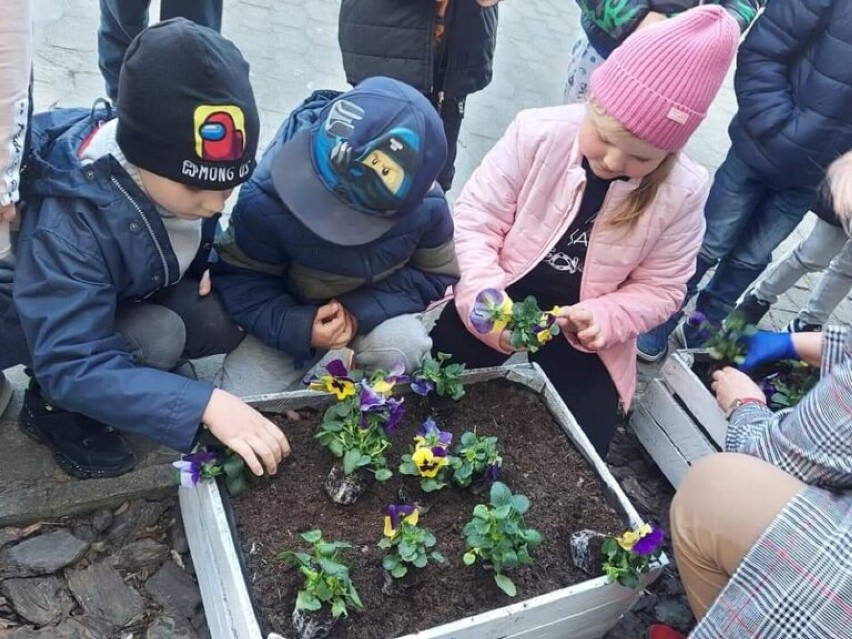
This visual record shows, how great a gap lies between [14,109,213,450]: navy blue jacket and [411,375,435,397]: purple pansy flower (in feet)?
1.71

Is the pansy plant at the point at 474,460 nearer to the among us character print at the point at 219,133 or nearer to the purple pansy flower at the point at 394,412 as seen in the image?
the purple pansy flower at the point at 394,412

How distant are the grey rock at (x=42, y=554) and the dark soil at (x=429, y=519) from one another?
51 cm

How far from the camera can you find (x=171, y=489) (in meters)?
1.97

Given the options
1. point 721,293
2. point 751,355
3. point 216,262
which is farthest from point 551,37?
point 216,262

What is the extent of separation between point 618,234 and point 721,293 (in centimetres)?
101

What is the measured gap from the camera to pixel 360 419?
1742 mm

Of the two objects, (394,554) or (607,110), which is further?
(607,110)

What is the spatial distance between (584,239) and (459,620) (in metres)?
1.08

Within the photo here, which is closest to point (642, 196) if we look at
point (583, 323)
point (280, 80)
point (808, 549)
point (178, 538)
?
point (583, 323)

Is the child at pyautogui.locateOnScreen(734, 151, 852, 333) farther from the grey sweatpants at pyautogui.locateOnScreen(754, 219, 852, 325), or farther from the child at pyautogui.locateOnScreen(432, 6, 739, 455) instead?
the child at pyautogui.locateOnScreen(432, 6, 739, 455)

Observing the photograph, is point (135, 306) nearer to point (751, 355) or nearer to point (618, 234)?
point (618, 234)

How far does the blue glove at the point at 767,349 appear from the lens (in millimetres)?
2180

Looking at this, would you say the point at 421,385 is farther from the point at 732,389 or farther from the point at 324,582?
the point at 732,389

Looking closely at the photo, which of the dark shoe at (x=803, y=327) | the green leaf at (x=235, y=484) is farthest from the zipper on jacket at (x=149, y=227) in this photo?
the dark shoe at (x=803, y=327)
